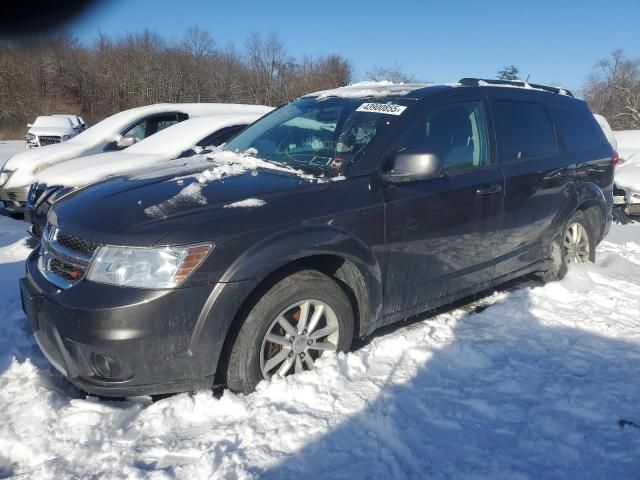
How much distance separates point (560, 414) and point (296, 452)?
1.40 metres

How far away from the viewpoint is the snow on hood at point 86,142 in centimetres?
745

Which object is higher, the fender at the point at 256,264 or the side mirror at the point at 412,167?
the side mirror at the point at 412,167

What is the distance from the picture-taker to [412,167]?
3084mm

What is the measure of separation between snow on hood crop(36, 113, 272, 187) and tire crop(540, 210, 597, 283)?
4131mm

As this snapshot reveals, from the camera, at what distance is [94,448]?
2.40 m

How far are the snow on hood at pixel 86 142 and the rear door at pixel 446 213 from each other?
4.57 m

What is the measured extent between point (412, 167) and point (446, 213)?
0.54m

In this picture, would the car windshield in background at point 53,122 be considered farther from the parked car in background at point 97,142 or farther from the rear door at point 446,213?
the rear door at point 446,213

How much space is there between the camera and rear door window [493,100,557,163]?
3967 millimetres

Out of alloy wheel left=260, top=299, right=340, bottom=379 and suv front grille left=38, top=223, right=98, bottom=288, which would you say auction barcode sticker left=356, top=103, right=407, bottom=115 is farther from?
suv front grille left=38, top=223, right=98, bottom=288

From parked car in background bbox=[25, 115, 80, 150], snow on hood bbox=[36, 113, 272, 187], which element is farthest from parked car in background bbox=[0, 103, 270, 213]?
parked car in background bbox=[25, 115, 80, 150]

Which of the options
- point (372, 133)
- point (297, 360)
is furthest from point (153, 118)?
point (297, 360)

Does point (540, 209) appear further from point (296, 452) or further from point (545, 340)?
point (296, 452)

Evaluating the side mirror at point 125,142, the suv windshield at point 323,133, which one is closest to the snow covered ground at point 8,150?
the side mirror at point 125,142
